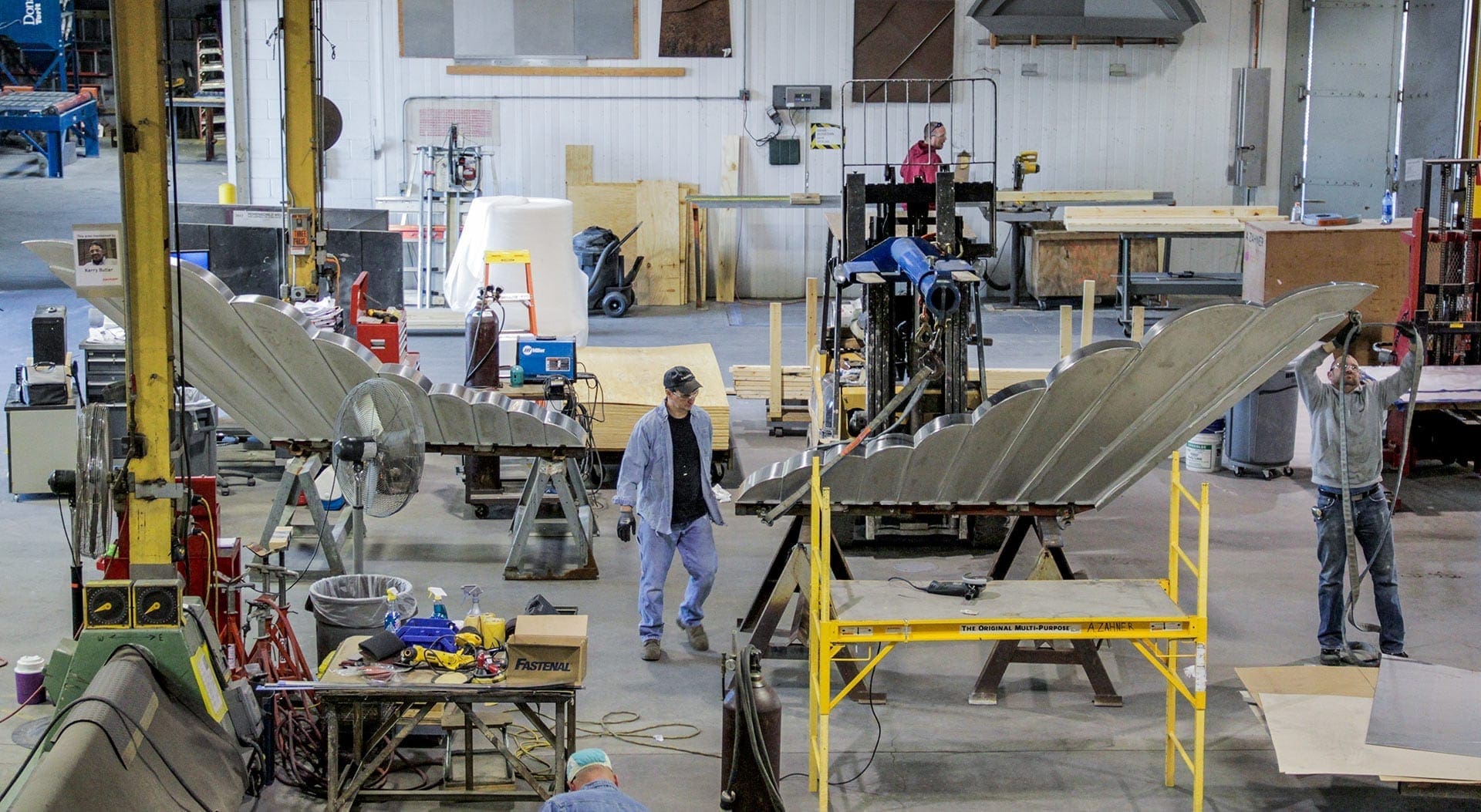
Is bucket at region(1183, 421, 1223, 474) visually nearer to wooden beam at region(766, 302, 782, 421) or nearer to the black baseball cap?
wooden beam at region(766, 302, 782, 421)

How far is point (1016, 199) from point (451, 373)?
7.71 meters

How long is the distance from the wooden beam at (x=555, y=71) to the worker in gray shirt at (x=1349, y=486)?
42.3 feet

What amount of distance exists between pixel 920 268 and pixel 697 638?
2.40m

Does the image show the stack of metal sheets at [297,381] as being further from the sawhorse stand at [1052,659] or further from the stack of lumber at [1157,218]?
the stack of lumber at [1157,218]

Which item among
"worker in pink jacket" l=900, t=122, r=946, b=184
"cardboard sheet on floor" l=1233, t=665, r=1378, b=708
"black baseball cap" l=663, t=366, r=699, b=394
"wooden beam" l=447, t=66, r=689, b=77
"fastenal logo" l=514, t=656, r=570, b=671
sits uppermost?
"wooden beam" l=447, t=66, r=689, b=77

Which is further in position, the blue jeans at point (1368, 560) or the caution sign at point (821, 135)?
the caution sign at point (821, 135)

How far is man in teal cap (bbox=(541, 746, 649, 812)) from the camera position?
15.1 ft

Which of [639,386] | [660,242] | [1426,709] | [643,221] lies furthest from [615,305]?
[1426,709]

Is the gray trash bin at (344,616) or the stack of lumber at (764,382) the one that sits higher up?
the stack of lumber at (764,382)

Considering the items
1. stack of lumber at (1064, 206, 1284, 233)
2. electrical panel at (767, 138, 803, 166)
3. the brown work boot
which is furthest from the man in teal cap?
electrical panel at (767, 138, 803, 166)

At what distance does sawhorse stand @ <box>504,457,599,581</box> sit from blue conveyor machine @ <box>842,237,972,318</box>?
2240mm

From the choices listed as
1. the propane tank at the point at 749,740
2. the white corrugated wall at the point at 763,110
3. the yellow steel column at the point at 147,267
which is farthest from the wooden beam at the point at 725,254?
the propane tank at the point at 749,740

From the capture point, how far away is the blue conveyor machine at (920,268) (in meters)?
7.89

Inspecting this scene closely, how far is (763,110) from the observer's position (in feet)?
65.8
